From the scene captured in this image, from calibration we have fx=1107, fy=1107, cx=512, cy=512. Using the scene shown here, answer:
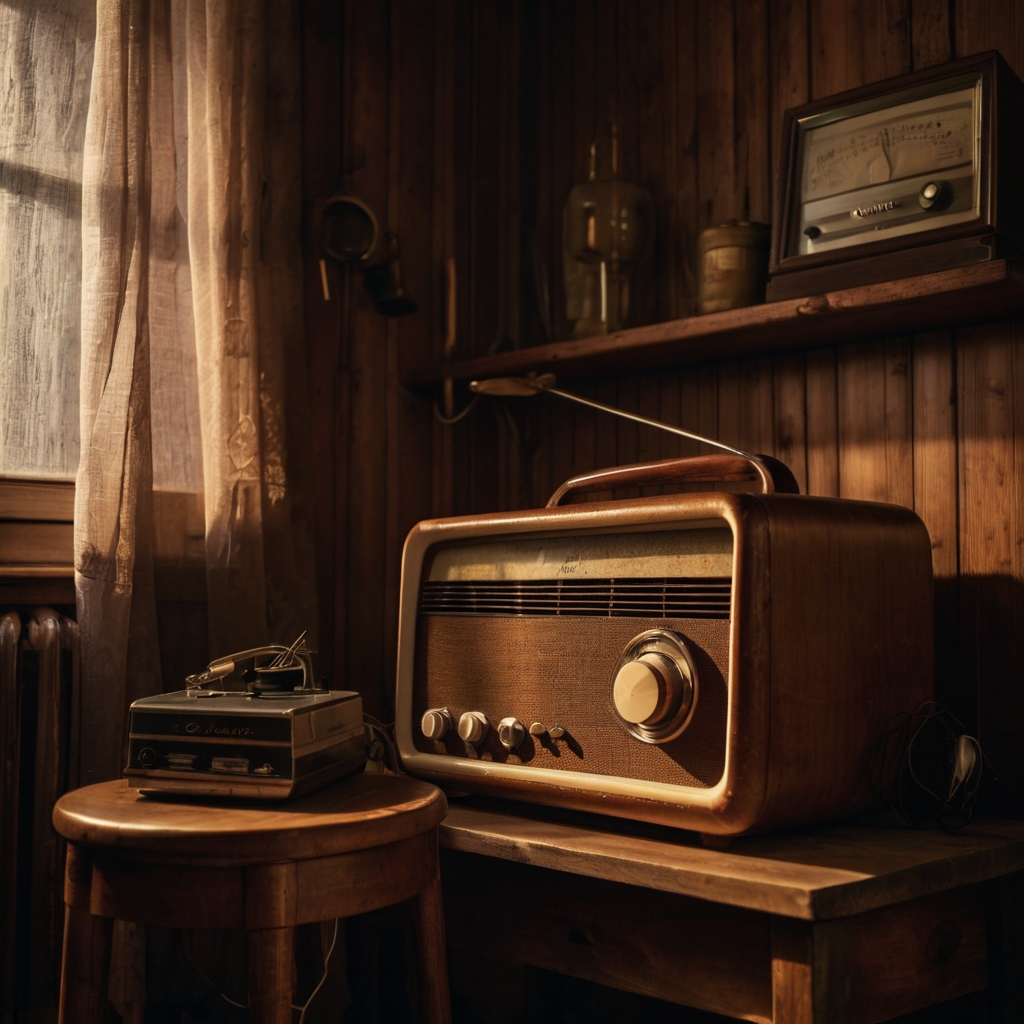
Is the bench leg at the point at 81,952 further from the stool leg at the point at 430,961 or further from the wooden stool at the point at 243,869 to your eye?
the stool leg at the point at 430,961

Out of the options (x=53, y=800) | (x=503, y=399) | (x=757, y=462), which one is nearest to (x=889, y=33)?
(x=757, y=462)

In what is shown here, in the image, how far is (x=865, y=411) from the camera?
1.52 metres

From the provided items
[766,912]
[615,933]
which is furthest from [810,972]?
[615,933]

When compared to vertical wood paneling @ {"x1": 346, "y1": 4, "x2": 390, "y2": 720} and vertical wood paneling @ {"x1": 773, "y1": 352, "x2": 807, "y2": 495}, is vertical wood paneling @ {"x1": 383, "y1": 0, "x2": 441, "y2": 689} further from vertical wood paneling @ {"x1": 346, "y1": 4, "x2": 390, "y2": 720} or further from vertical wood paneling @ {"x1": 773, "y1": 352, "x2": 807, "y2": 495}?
vertical wood paneling @ {"x1": 773, "y1": 352, "x2": 807, "y2": 495}

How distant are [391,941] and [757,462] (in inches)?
39.9

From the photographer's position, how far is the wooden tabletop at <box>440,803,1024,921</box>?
94 centimetres

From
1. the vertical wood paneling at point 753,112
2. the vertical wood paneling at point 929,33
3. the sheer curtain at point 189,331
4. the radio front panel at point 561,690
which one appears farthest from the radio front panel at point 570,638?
the vertical wood paneling at point 929,33

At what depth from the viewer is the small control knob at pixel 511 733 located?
50.0 inches

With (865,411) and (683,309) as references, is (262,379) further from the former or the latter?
(865,411)

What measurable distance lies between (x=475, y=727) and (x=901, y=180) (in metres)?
0.85

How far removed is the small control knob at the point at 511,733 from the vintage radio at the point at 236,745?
191 mm

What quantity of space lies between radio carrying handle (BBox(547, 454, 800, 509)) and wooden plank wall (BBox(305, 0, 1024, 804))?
0.90ft

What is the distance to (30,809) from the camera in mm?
1368

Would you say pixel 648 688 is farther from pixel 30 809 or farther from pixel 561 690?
pixel 30 809
